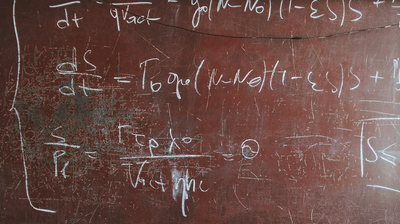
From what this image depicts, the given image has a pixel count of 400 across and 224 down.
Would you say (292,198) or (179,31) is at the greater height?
(179,31)

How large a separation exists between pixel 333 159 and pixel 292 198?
43cm

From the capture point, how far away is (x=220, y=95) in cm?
196

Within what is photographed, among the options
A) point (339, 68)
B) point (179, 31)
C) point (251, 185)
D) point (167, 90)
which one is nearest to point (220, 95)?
point (167, 90)

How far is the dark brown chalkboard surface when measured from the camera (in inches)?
76.2

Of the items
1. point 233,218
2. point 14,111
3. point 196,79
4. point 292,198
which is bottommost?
point 233,218

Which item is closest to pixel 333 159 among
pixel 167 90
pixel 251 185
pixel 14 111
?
pixel 251 185

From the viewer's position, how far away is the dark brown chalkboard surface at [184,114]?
194 centimetres

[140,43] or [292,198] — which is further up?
[140,43]

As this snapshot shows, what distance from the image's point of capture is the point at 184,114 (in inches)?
77.0

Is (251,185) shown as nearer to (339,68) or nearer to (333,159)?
(333,159)

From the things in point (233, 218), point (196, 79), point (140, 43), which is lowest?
point (233, 218)

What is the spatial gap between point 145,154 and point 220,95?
727mm

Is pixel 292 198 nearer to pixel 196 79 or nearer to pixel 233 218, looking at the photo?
pixel 233 218

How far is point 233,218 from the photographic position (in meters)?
1.96
